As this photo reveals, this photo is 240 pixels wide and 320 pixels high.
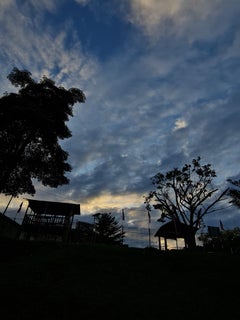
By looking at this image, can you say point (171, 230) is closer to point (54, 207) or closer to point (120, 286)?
point (54, 207)

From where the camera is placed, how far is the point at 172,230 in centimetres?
2861

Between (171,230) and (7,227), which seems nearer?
(171,230)

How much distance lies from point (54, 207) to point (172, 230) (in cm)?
1566

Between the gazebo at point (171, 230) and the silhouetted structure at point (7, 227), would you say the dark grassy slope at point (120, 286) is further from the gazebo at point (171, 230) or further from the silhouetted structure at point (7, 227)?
the silhouetted structure at point (7, 227)

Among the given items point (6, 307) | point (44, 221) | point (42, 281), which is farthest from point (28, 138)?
point (6, 307)

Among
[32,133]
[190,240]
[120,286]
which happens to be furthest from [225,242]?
[32,133]

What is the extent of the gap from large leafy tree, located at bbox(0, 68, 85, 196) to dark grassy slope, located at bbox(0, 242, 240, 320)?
25.2ft

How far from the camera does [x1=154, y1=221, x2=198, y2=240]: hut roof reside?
2833 centimetres

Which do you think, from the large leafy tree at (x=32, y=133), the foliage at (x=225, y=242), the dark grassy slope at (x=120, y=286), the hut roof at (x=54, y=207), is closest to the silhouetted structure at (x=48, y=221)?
the hut roof at (x=54, y=207)

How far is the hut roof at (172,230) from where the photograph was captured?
28328mm

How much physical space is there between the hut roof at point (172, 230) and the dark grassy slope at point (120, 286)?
44.5 ft

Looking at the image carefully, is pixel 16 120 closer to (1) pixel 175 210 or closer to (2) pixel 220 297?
(2) pixel 220 297

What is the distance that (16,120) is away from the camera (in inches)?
787

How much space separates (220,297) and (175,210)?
24.9 meters
